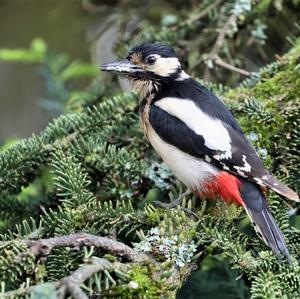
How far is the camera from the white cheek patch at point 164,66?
2.53 meters

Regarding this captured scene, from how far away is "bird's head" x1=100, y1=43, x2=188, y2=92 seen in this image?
8.27 ft

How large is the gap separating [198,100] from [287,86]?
323mm

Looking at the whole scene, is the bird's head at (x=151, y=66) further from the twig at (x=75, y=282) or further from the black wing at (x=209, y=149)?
the twig at (x=75, y=282)

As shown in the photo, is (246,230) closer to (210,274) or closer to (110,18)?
(210,274)

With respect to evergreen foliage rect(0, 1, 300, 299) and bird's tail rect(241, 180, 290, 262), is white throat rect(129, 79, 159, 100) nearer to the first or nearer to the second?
evergreen foliage rect(0, 1, 300, 299)

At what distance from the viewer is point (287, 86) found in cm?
243

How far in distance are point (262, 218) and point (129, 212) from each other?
385 millimetres

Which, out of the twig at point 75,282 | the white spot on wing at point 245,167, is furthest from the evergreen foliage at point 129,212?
the white spot on wing at point 245,167

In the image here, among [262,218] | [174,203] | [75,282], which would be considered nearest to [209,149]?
[174,203]

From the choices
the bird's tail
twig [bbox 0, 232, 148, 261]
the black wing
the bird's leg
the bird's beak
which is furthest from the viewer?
the bird's beak

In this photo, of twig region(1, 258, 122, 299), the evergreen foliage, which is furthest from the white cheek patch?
twig region(1, 258, 122, 299)

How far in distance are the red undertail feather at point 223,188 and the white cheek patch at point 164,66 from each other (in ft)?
1.50

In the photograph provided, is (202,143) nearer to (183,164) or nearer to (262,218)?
(183,164)

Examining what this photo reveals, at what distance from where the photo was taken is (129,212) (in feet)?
6.32
